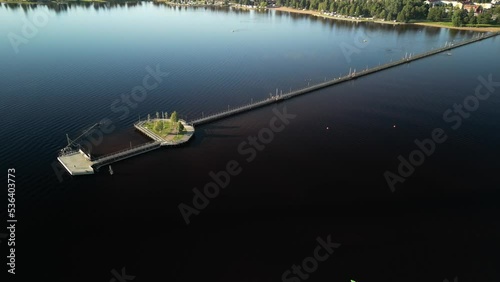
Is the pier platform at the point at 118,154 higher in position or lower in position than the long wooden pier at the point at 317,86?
lower

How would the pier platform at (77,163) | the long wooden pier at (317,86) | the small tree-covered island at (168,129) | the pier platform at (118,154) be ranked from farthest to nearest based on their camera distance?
the long wooden pier at (317,86) → the small tree-covered island at (168,129) → the pier platform at (118,154) → the pier platform at (77,163)

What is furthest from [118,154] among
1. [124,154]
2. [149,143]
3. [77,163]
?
[77,163]

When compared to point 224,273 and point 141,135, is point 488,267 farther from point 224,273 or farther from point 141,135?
point 141,135

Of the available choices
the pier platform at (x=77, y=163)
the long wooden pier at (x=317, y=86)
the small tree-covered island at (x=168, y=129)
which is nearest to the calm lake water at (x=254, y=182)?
the pier platform at (x=77, y=163)

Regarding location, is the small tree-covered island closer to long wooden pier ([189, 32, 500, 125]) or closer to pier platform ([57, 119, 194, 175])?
pier platform ([57, 119, 194, 175])

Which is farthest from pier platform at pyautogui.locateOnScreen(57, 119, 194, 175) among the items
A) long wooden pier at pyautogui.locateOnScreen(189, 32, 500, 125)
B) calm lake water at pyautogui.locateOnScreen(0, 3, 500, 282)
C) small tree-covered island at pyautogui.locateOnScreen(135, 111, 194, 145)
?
long wooden pier at pyautogui.locateOnScreen(189, 32, 500, 125)

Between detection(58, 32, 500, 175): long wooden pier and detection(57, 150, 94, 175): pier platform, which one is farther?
detection(58, 32, 500, 175): long wooden pier

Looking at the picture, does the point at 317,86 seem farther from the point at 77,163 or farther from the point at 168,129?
the point at 77,163

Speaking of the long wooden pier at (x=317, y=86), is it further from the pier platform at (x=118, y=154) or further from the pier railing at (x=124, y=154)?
the pier railing at (x=124, y=154)

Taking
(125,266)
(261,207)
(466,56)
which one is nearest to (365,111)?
(261,207)
